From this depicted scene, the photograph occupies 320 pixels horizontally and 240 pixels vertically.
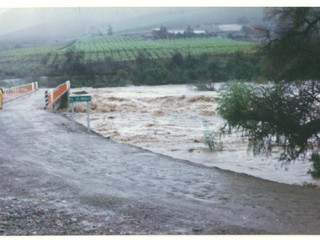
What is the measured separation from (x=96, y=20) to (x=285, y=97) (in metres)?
→ 3.21

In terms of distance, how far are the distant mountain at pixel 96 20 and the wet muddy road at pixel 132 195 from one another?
6.48 ft

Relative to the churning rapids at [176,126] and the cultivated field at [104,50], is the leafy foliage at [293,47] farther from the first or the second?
the churning rapids at [176,126]

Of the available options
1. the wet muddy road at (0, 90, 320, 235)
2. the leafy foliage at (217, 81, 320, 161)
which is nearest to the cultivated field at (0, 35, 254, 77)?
the leafy foliage at (217, 81, 320, 161)

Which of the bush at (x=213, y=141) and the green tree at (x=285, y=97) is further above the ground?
the green tree at (x=285, y=97)

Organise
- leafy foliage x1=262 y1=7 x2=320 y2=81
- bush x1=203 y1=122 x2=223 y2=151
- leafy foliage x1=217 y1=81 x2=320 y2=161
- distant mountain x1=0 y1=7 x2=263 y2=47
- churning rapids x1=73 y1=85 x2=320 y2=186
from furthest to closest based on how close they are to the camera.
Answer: bush x1=203 y1=122 x2=223 y2=151, churning rapids x1=73 y1=85 x2=320 y2=186, leafy foliage x1=217 y1=81 x2=320 y2=161, leafy foliage x1=262 y1=7 x2=320 y2=81, distant mountain x1=0 y1=7 x2=263 y2=47

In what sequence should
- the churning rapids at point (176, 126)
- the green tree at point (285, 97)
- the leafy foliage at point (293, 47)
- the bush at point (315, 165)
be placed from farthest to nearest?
the churning rapids at point (176, 126) → the bush at point (315, 165) → the green tree at point (285, 97) → the leafy foliage at point (293, 47)

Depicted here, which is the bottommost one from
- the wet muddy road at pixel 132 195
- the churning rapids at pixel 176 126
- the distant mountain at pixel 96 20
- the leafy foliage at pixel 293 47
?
the churning rapids at pixel 176 126

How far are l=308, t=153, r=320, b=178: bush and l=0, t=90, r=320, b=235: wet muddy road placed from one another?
0.79 m

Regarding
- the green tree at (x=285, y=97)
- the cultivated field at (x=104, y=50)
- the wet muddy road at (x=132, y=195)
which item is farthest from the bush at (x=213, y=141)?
the cultivated field at (x=104, y=50)

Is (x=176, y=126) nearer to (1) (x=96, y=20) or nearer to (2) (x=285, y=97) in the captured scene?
(2) (x=285, y=97)

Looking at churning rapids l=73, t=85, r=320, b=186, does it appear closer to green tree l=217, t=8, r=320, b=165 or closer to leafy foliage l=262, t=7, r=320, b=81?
green tree l=217, t=8, r=320, b=165

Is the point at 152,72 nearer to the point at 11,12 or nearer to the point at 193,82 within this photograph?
the point at 193,82

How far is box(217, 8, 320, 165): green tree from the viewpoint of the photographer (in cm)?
759

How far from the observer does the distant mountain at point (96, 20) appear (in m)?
6.05
